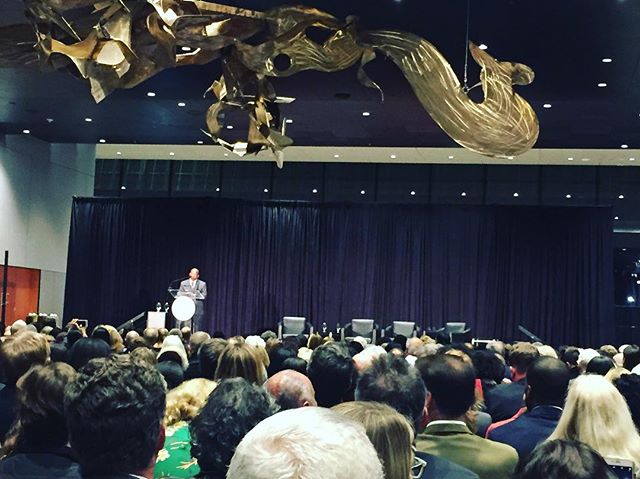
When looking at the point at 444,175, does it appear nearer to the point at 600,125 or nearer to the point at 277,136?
the point at 600,125

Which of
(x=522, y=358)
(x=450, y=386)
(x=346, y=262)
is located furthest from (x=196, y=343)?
(x=346, y=262)

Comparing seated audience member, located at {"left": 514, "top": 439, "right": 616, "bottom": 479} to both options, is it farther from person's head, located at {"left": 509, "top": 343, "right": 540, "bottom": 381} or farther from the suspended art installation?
the suspended art installation

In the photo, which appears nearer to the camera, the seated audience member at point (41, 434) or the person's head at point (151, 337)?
the seated audience member at point (41, 434)

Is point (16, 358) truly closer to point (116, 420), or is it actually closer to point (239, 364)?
point (239, 364)

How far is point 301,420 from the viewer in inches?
48.3

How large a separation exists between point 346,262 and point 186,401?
15.2m

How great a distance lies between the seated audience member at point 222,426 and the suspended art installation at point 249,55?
3.69m

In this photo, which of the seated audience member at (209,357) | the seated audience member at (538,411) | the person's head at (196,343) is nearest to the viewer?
the seated audience member at (538,411)

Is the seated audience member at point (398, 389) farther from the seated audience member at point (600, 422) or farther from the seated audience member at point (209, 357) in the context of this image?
the seated audience member at point (209, 357)

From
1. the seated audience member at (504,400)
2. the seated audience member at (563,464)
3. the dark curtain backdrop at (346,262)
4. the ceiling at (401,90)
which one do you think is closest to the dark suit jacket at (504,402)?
the seated audience member at (504,400)

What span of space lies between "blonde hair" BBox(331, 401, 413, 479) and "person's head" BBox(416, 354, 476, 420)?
1.16 m

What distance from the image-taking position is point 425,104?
6293 millimetres

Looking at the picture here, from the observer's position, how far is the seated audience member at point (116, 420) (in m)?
1.93

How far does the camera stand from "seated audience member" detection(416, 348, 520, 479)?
2824 mm
